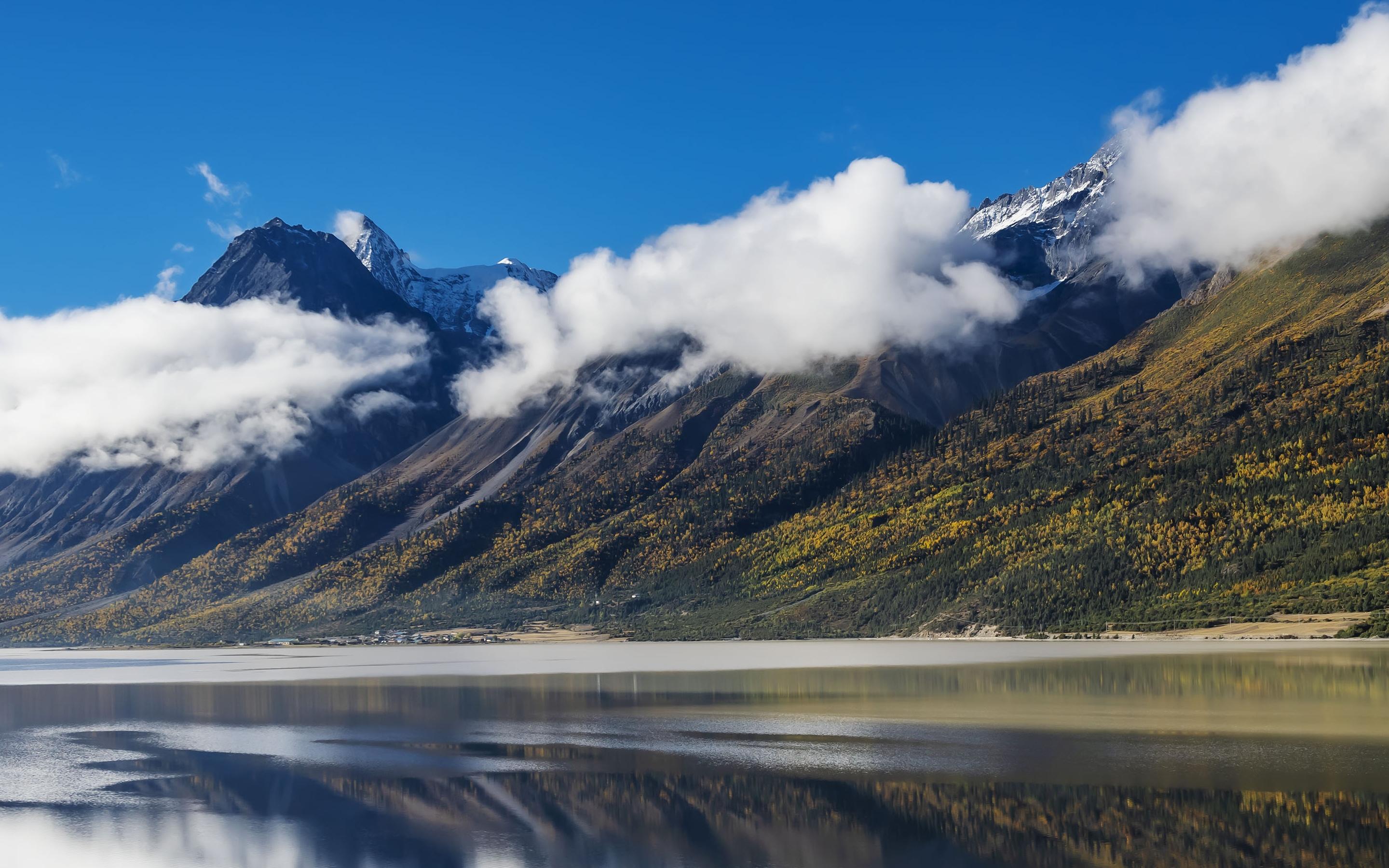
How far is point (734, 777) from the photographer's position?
61.5m

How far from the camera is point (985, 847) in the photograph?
4531 centimetres

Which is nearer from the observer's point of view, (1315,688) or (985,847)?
(985,847)

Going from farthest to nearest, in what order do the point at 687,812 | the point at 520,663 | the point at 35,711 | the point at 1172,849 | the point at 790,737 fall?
1. the point at 520,663
2. the point at 35,711
3. the point at 790,737
4. the point at 687,812
5. the point at 1172,849

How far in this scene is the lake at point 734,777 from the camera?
4641 centimetres

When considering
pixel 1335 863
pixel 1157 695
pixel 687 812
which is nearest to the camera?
pixel 1335 863

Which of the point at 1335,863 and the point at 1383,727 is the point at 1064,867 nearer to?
the point at 1335,863

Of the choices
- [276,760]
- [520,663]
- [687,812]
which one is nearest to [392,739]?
[276,760]

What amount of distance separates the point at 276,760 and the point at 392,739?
34.8ft

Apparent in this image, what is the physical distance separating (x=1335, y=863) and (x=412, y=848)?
109ft

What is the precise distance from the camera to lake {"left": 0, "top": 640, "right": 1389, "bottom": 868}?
46.4 m

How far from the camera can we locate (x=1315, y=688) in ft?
318

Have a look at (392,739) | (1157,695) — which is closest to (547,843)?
(392,739)

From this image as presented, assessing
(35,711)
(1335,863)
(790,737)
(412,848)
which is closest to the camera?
(1335,863)

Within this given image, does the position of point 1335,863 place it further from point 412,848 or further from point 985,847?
point 412,848
